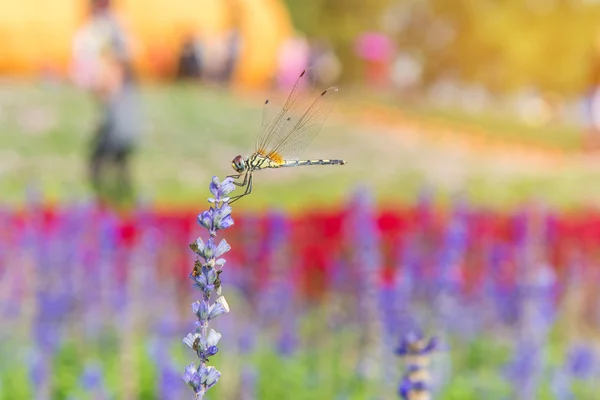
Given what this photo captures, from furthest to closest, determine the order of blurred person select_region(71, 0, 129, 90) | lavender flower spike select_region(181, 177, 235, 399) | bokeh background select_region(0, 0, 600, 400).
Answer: blurred person select_region(71, 0, 129, 90) → bokeh background select_region(0, 0, 600, 400) → lavender flower spike select_region(181, 177, 235, 399)

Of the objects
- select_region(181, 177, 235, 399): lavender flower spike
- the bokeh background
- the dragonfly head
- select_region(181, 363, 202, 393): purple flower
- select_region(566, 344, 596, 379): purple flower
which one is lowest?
select_region(181, 363, 202, 393): purple flower

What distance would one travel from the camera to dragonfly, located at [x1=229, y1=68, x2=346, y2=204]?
1.74 m

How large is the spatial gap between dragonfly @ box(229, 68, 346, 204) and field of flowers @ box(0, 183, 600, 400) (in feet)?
4.69

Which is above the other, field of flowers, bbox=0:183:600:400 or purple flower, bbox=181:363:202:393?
field of flowers, bbox=0:183:600:400

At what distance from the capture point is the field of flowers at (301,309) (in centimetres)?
392

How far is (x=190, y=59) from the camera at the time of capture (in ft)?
68.6

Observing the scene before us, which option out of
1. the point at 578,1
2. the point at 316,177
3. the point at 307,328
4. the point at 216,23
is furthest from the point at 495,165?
the point at 578,1

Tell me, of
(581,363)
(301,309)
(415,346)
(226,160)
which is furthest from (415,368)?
(226,160)

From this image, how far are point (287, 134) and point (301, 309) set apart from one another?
423 cm

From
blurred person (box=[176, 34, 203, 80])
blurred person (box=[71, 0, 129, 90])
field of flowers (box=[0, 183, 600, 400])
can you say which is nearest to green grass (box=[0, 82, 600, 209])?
blurred person (box=[176, 34, 203, 80])

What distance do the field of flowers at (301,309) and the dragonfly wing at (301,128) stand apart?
1.42 meters

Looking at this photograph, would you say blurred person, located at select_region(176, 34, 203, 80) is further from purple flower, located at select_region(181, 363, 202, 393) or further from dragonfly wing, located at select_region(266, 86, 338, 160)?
purple flower, located at select_region(181, 363, 202, 393)

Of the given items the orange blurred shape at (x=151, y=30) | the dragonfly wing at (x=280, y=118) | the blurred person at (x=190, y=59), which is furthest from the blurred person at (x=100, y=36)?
the dragonfly wing at (x=280, y=118)

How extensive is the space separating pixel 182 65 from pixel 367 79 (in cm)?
1238
